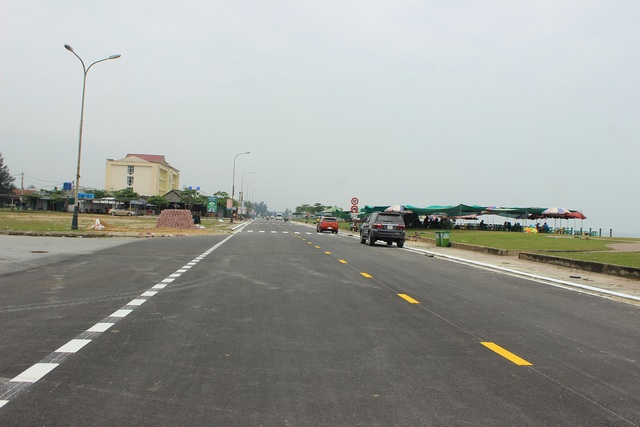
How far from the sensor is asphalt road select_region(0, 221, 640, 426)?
391cm

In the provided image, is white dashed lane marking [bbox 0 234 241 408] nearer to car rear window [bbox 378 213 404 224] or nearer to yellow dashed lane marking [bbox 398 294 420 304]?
yellow dashed lane marking [bbox 398 294 420 304]

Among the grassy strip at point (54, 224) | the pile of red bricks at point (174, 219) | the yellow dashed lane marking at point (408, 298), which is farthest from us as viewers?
the pile of red bricks at point (174, 219)

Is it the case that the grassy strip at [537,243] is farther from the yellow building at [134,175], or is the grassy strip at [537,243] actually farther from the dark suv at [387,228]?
the yellow building at [134,175]

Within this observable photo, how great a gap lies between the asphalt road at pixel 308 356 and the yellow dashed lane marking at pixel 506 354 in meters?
0.03

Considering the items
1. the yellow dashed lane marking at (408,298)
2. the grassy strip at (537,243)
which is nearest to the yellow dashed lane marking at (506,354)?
the yellow dashed lane marking at (408,298)

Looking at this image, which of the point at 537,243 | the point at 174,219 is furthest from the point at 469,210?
the point at 174,219

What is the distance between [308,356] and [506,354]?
7.59ft

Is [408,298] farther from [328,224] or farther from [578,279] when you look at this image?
[328,224]

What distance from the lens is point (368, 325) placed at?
277 inches

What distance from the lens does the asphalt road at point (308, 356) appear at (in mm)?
3914

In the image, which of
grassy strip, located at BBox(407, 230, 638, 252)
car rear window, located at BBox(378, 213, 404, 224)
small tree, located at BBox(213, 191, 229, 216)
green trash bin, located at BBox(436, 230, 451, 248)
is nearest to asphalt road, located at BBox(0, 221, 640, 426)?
grassy strip, located at BBox(407, 230, 638, 252)

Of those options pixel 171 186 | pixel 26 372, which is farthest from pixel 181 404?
A: pixel 171 186

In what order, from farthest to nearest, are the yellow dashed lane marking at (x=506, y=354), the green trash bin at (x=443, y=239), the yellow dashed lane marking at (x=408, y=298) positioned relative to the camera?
the green trash bin at (x=443, y=239) → the yellow dashed lane marking at (x=408, y=298) → the yellow dashed lane marking at (x=506, y=354)

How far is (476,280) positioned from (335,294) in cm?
521
